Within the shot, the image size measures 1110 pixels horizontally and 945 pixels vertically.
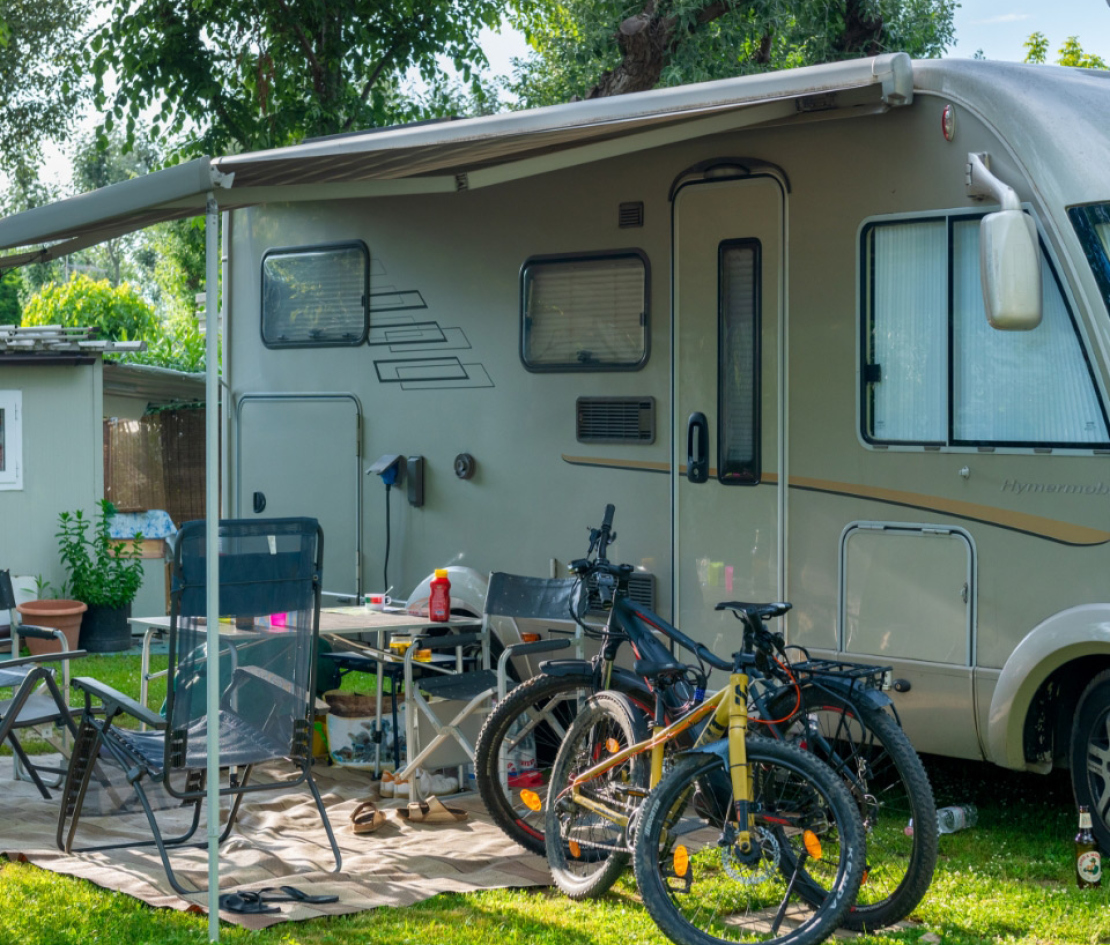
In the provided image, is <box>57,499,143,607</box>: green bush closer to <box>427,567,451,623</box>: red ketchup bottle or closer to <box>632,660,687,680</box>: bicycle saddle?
<box>427,567,451,623</box>: red ketchup bottle

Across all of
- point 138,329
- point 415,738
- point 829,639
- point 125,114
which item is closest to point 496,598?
point 415,738

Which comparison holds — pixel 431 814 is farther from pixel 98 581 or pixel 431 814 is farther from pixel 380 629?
pixel 98 581

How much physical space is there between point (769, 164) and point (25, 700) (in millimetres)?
3502

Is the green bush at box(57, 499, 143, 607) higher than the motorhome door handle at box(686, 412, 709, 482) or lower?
lower

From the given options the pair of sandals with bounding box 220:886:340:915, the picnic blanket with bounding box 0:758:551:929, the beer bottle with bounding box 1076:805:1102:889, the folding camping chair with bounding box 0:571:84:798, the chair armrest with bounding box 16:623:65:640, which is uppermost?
the chair armrest with bounding box 16:623:65:640

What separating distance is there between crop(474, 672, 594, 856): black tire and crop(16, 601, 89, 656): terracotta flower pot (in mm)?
5455

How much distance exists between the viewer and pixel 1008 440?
16.4 ft

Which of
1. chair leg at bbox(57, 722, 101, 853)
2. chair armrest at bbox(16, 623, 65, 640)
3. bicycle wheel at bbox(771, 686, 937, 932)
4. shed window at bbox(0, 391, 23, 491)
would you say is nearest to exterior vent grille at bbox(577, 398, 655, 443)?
bicycle wheel at bbox(771, 686, 937, 932)

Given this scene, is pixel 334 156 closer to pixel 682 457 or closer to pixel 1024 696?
pixel 682 457

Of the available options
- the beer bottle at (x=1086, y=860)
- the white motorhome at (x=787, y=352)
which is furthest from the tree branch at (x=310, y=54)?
the beer bottle at (x=1086, y=860)

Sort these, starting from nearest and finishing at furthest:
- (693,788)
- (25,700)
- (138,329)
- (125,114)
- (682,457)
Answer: (693,788)
(25,700)
(682,457)
(125,114)
(138,329)

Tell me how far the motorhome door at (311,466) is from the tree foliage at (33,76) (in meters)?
8.54

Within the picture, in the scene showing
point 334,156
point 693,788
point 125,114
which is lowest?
point 693,788

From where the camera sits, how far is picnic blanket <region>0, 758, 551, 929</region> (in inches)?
183
